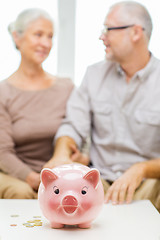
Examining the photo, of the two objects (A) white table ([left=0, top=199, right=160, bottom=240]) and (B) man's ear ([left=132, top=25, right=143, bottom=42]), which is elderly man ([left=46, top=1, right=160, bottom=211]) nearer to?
(B) man's ear ([left=132, top=25, right=143, bottom=42])

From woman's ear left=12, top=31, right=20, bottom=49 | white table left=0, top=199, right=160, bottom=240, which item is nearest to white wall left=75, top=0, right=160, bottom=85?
woman's ear left=12, top=31, right=20, bottom=49

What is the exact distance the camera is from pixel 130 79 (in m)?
1.30

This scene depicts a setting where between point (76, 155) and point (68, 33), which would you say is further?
point (68, 33)

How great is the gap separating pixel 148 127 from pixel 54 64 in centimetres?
50

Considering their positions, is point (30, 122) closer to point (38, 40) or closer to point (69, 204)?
point (38, 40)

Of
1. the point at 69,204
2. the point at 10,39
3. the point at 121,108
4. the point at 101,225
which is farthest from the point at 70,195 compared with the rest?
the point at 10,39

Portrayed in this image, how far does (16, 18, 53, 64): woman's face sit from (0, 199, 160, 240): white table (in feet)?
1.84

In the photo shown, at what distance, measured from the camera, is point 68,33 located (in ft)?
5.14

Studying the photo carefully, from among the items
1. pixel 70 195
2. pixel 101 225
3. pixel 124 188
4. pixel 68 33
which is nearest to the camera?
pixel 70 195

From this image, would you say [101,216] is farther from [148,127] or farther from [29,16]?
[29,16]

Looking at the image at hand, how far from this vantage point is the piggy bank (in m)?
0.73

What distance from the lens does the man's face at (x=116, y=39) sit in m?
1.22

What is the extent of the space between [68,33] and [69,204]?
3.21 ft

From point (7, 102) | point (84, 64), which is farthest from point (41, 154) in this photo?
point (84, 64)
